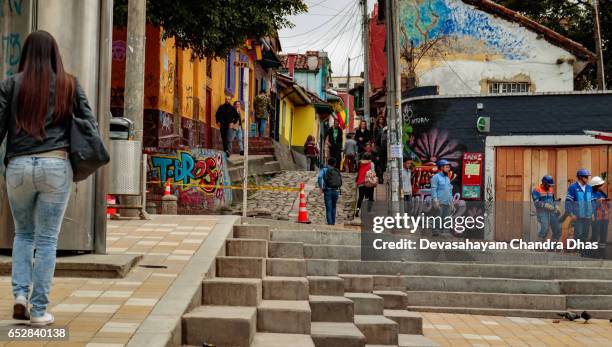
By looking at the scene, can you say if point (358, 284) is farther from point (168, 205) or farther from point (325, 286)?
point (168, 205)

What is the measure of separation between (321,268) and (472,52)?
19681 millimetres

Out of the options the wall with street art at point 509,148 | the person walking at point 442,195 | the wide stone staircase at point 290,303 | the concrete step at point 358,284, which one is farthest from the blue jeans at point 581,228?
the concrete step at point 358,284

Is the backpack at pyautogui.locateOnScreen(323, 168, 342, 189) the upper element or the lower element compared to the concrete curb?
upper

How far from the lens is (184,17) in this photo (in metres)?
15.3

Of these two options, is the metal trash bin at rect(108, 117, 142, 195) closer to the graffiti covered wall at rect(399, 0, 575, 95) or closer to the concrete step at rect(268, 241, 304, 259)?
the concrete step at rect(268, 241, 304, 259)

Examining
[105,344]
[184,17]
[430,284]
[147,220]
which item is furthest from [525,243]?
[105,344]

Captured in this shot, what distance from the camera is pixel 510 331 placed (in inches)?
364

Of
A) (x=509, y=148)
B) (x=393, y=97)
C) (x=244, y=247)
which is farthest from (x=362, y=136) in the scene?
(x=244, y=247)

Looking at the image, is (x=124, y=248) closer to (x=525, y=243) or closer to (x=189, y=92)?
(x=525, y=243)

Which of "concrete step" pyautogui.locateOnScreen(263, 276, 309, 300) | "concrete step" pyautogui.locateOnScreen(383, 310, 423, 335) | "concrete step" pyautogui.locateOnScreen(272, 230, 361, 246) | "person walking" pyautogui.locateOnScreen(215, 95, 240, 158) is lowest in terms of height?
"concrete step" pyautogui.locateOnScreen(383, 310, 423, 335)

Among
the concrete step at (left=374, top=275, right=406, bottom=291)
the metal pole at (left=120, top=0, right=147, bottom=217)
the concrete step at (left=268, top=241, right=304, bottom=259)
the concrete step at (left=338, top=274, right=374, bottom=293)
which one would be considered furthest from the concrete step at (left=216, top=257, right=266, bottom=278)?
the metal pole at (left=120, top=0, right=147, bottom=217)

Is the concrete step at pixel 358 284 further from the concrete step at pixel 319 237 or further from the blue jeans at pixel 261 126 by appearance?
the blue jeans at pixel 261 126

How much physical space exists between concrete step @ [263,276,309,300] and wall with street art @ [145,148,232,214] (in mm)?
9437

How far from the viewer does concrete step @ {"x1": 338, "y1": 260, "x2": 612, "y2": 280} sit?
33.9ft
